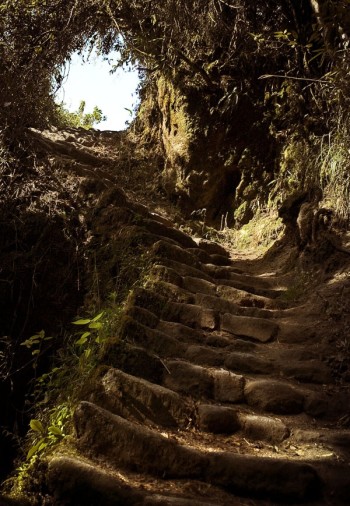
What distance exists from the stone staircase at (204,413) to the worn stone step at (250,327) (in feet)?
0.03

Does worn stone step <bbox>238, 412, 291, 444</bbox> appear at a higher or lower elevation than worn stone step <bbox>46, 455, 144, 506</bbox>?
higher

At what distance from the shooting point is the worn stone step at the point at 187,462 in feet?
7.43

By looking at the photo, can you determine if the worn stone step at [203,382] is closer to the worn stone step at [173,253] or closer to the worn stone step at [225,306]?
the worn stone step at [225,306]

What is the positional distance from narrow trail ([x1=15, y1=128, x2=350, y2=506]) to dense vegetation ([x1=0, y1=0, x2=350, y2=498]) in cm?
122

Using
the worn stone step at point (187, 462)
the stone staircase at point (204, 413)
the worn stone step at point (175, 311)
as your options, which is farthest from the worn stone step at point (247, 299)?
the worn stone step at point (187, 462)

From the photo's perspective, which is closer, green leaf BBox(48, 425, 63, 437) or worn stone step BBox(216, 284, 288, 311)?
green leaf BBox(48, 425, 63, 437)

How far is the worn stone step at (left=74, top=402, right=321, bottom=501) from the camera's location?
7.43 feet

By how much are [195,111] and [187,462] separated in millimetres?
6408

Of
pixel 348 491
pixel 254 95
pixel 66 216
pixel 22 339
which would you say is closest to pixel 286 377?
pixel 348 491

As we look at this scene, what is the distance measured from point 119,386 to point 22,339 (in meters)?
1.88

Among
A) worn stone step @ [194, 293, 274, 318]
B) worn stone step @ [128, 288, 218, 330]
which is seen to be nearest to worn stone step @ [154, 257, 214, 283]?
worn stone step @ [194, 293, 274, 318]

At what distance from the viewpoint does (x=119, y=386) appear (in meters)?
2.73

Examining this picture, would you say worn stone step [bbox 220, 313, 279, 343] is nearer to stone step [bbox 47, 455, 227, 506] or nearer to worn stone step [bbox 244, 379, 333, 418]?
worn stone step [bbox 244, 379, 333, 418]

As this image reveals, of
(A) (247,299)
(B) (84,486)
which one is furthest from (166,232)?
(B) (84,486)
